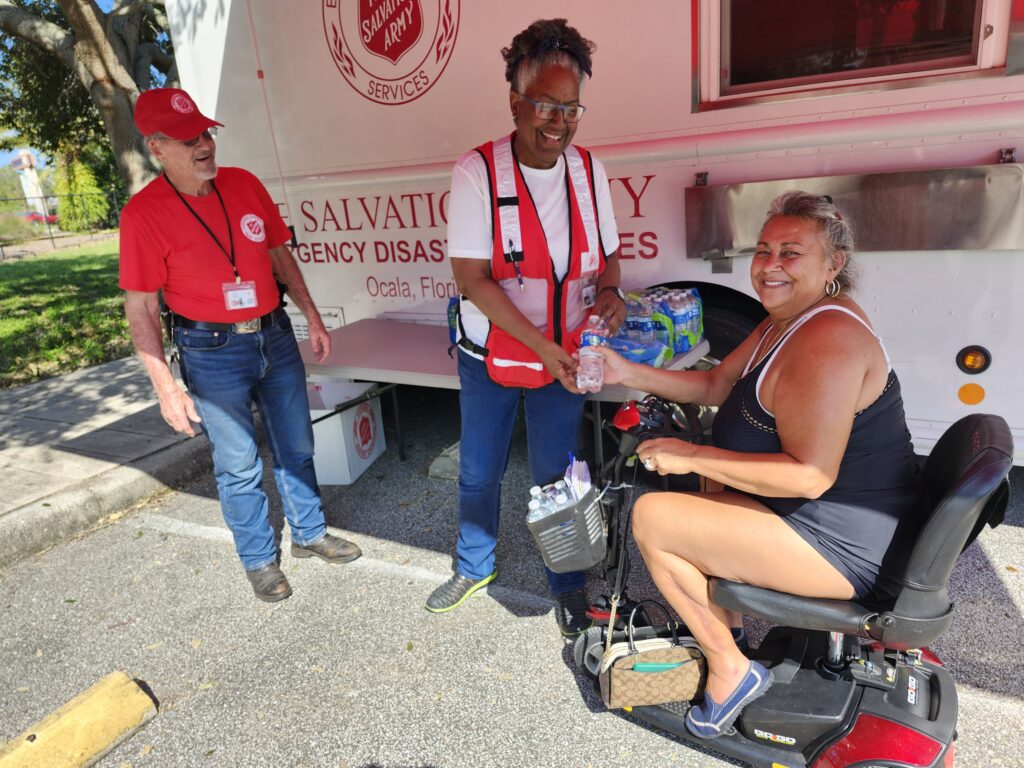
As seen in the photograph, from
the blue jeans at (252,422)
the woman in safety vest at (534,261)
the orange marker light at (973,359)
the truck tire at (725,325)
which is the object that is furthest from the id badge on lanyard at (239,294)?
the orange marker light at (973,359)

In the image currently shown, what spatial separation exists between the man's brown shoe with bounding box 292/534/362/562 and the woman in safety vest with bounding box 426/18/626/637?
3.02ft

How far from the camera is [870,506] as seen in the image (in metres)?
1.70

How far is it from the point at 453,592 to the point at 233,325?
1.28 meters

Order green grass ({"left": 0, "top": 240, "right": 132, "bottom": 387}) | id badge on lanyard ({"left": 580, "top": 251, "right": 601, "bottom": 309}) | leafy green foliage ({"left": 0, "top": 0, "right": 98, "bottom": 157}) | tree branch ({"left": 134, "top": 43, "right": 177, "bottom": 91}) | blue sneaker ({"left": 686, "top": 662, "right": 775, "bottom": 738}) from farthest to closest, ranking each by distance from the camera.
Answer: leafy green foliage ({"left": 0, "top": 0, "right": 98, "bottom": 157}) < tree branch ({"left": 134, "top": 43, "right": 177, "bottom": 91}) < green grass ({"left": 0, "top": 240, "right": 132, "bottom": 387}) < id badge on lanyard ({"left": 580, "top": 251, "right": 601, "bottom": 309}) < blue sneaker ({"left": 686, "top": 662, "right": 775, "bottom": 738})

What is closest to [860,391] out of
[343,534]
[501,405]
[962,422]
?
[962,422]

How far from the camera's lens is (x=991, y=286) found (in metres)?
2.58

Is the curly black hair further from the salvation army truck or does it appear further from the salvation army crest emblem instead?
the salvation army crest emblem

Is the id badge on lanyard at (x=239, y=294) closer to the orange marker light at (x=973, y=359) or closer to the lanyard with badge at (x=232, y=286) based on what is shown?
the lanyard with badge at (x=232, y=286)

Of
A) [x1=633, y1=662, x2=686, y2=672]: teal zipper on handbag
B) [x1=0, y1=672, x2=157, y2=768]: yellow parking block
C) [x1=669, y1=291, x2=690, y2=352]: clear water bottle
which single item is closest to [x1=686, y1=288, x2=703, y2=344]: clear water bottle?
[x1=669, y1=291, x2=690, y2=352]: clear water bottle

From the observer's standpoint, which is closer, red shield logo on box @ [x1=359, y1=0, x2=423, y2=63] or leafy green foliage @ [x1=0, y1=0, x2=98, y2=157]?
red shield logo on box @ [x1=359, y1=0, x2=423, y2=63]

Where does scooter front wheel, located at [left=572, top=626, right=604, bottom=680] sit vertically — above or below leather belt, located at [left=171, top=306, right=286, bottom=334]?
below

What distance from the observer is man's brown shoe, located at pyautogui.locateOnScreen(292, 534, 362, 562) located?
3.15 meters

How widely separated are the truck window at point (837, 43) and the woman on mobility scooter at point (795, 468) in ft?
3.82

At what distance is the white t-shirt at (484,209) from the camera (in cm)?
217
